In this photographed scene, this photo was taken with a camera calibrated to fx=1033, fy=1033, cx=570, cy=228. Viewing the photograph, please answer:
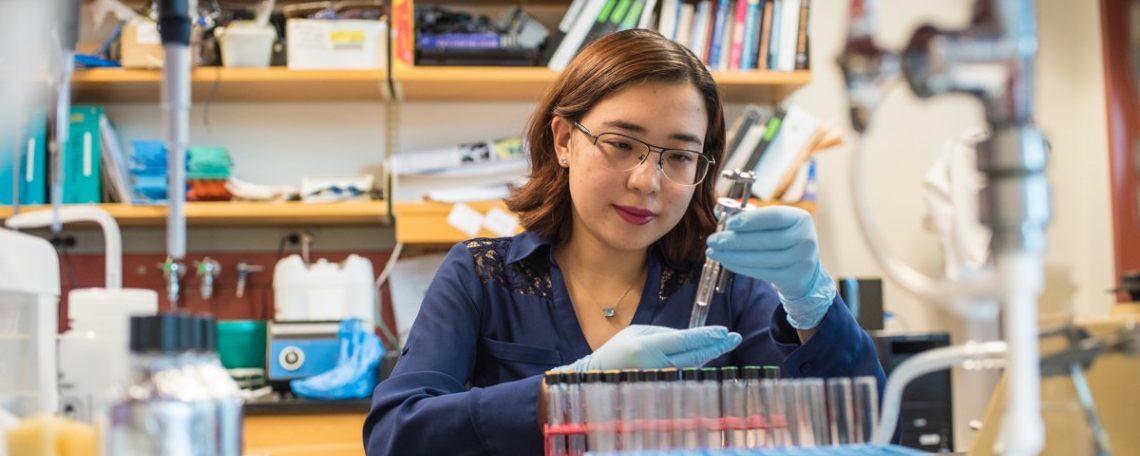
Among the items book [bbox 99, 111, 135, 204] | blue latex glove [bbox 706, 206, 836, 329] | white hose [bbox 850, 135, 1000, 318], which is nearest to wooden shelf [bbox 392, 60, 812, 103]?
book [bbox 99, 111, 135, 204]

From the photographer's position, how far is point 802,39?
3293mm

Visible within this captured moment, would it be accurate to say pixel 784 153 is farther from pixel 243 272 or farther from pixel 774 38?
pixel 243 272

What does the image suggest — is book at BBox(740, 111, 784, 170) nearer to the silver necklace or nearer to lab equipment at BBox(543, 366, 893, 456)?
the silver necklace

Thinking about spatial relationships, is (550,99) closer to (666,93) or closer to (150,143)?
(666,93)

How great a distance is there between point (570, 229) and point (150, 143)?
6.26 feet

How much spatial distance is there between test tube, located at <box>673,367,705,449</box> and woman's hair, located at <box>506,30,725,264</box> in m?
0.77

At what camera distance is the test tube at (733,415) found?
3.15 feet

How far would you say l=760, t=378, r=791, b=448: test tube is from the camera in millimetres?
959

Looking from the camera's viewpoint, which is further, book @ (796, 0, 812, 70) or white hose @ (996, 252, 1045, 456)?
book @ (796, 0, 812, 70)

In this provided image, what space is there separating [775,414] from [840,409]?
2.3 inches

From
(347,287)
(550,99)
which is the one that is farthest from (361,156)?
(550,99)

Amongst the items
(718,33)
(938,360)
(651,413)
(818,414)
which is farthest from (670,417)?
(718,33)

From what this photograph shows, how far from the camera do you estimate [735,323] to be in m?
1.69

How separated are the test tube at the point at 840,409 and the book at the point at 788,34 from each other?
8.07 ft
